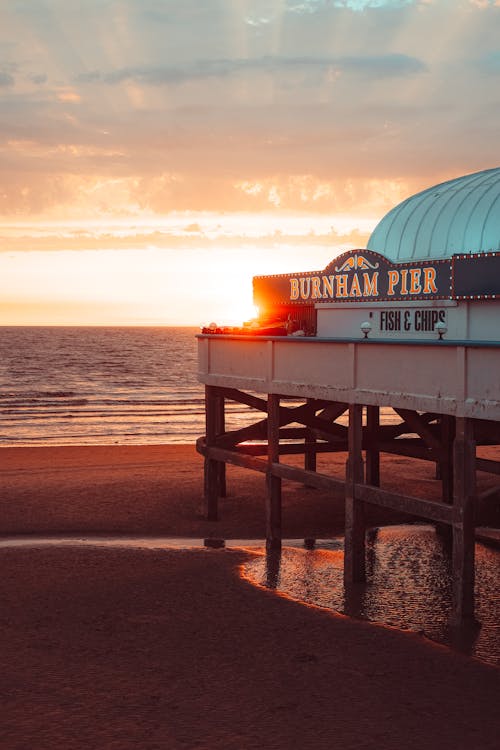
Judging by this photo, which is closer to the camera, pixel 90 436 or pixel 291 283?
pixel 291 283

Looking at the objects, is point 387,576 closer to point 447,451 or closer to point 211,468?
point 447,451

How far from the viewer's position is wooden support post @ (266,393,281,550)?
20906 millimetres

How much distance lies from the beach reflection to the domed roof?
22.9 ft

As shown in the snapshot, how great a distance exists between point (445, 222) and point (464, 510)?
31.5 feet

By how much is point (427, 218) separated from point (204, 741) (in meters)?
15.5

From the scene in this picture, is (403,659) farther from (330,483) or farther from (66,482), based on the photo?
(66,482)

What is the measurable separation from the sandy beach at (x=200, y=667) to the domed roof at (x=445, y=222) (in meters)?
8.36

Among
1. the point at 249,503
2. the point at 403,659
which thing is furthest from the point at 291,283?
the point at 403,659

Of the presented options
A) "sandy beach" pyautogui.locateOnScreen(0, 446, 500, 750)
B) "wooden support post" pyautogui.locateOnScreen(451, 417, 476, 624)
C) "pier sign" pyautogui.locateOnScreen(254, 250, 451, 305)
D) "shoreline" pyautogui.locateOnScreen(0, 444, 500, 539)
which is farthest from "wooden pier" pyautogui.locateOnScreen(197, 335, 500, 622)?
"pier sign" pyautogui.locateOnScreen(254, 250, 451, 305)

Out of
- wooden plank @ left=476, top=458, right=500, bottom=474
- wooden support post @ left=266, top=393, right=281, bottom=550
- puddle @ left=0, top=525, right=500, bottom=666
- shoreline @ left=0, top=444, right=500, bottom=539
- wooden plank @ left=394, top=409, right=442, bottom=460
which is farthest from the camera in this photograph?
shoreline @ left=0, top=444, right=500, bottom=539

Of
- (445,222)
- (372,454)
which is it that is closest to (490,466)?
(445,222)

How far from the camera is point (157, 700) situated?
41.0ft

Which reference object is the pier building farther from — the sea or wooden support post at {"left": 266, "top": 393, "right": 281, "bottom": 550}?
the sea

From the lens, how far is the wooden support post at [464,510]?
598 inches
